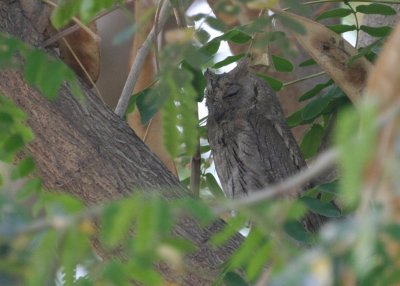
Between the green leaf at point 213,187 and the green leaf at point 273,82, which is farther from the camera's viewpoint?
the green leaf at point 273,82

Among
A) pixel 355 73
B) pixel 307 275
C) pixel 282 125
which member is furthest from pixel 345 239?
pixel 282 125

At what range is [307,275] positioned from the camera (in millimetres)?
892

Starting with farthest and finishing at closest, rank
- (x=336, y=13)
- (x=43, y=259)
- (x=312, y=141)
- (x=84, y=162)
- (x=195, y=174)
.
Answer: (x=312, y=141) → (x=195, y=174) → (x=336, y=13) → (x=84, y=162) → (x=43, y=259)

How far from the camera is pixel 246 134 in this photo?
3389 millimetres

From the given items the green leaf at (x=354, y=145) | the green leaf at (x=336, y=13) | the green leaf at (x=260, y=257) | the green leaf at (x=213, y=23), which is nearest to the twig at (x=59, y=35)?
the green leaf at (x=336, y=13)

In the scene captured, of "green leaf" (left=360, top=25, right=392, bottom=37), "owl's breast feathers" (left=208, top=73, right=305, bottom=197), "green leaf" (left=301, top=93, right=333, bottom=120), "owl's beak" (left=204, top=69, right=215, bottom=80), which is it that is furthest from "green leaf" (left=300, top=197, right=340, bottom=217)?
"owl's beak" (left=204, top=69, right=215, bottom=80)

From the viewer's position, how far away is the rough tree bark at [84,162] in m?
2.19

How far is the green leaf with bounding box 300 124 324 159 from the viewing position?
2.85 m

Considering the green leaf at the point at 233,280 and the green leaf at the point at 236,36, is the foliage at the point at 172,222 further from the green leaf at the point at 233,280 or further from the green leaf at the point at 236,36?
the green leaf at the point at 236,36

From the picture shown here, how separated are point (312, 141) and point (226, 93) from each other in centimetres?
51

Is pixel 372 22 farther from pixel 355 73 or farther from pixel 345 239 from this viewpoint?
pixel 345 239

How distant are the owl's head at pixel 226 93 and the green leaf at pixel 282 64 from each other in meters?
0.43

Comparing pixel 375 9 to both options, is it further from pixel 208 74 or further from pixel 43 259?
pixel 43 259

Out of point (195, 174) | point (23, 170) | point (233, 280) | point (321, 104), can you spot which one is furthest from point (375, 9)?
point (23, 170)
